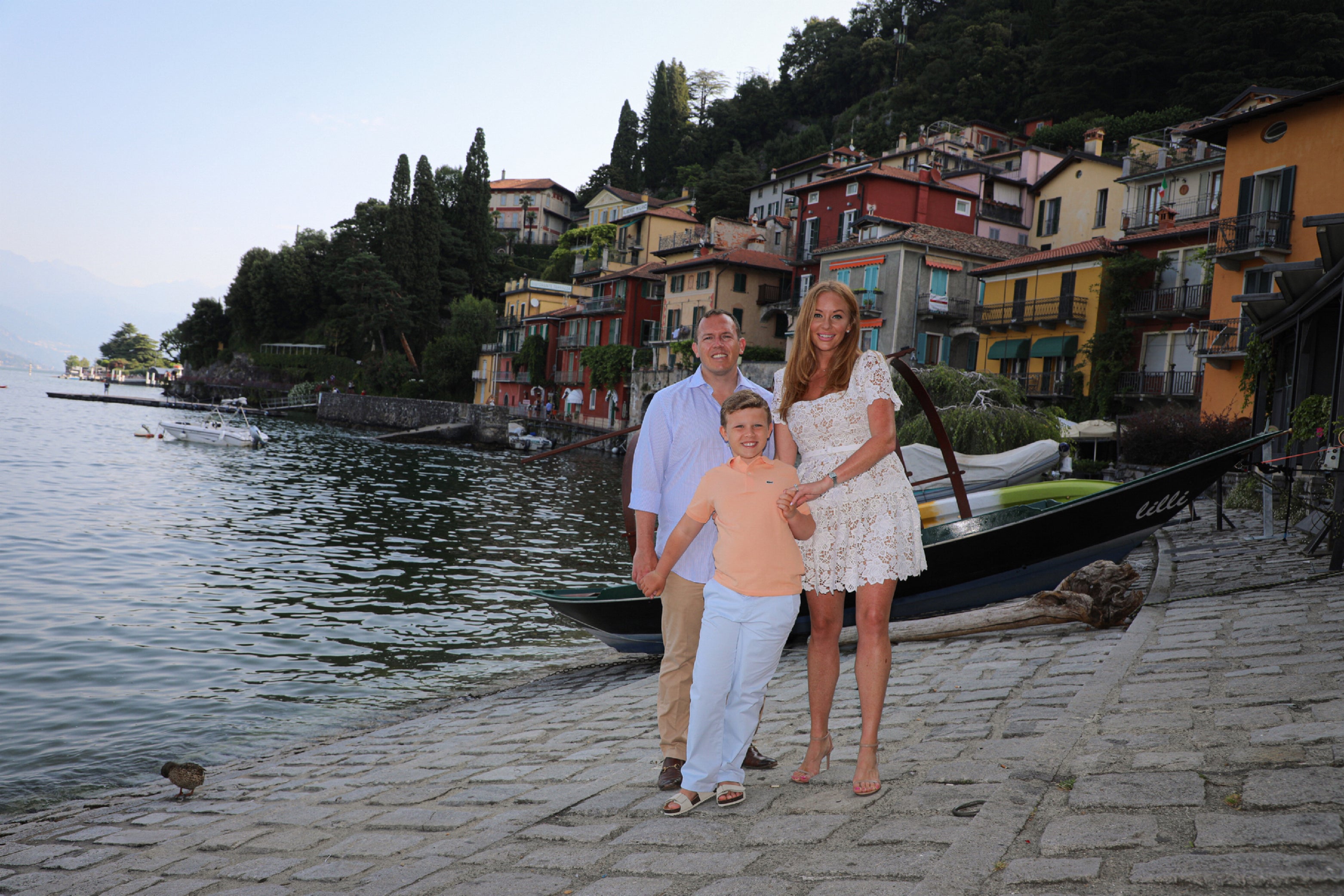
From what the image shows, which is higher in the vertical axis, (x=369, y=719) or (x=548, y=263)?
(x=548, y=263)

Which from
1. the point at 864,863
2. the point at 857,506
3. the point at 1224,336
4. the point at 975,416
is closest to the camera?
the point at 864,863

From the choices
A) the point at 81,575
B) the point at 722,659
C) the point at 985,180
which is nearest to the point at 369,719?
A: the point at 722,659

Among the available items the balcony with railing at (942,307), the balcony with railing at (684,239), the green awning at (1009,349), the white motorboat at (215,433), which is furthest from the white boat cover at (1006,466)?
the balcony with railing at (684,239)

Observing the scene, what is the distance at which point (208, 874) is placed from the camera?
4023 mm

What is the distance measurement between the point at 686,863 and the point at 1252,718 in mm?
2687

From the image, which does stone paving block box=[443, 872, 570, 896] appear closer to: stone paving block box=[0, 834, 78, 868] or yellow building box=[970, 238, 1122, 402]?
stone paving block box=[0, 834, 78, 868]

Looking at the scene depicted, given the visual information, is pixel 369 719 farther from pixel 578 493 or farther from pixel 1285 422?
pixel 578 493

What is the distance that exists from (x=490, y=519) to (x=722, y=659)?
20.2 meters

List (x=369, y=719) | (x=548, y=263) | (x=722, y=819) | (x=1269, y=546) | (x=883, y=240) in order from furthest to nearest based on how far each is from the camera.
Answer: (x=548, y=263), (x=883, y=240), (x=1269, y=546), (x=369, y=719), (x=722, y=819)

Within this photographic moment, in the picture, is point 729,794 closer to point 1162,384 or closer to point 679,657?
point 679,657

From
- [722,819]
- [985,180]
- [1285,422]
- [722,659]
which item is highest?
[985,180]

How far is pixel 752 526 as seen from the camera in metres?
3.68

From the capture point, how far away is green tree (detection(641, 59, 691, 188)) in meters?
93.4

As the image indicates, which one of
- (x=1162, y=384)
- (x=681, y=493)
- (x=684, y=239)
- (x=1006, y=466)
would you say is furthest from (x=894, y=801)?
(x=684, y=239)
